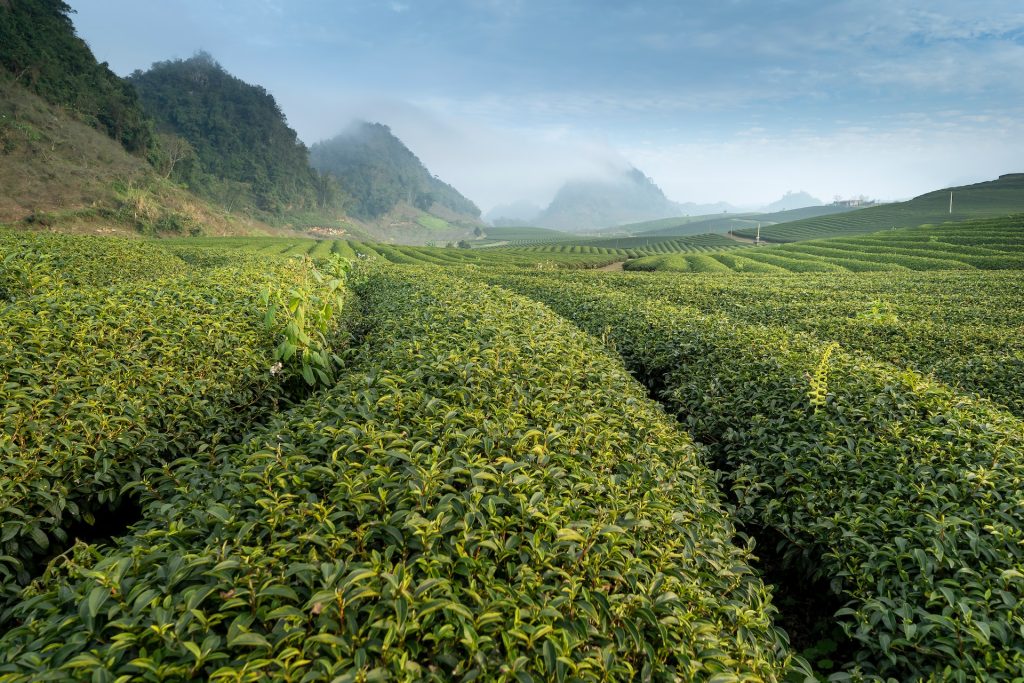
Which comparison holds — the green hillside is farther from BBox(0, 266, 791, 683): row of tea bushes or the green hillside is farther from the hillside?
the hillside

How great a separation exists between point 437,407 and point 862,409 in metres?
4.35

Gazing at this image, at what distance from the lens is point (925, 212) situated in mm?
76500

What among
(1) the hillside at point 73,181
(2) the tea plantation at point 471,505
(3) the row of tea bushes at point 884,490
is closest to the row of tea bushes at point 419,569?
(2) the tea plantation at point 471,505

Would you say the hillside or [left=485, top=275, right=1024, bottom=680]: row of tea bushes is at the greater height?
the hillside

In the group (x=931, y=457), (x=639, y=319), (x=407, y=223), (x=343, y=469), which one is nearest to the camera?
(x=343, y=469)

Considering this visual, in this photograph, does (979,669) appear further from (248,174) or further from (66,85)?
(248,174)

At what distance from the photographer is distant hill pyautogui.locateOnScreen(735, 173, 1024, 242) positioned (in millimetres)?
70625

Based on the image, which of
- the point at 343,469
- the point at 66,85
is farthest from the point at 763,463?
the point at 66,85

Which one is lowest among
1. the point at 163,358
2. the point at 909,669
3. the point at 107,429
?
the point at 909,669

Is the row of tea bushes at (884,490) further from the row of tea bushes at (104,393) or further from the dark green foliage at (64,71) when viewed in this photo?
the dark green foliage at (64,71)

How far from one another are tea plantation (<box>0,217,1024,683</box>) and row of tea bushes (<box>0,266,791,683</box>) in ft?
0.05

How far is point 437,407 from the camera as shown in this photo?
3715mm

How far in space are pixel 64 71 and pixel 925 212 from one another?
403ft

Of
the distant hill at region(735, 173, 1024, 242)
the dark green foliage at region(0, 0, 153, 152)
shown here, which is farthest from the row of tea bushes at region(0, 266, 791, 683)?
the distant hill at region(735, 173, 1024, 242)
